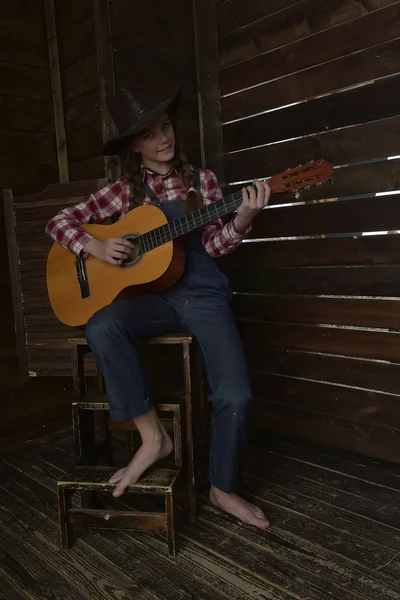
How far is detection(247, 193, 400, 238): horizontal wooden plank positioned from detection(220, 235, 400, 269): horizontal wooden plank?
0.04 metres

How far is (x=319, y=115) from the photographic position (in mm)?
2375

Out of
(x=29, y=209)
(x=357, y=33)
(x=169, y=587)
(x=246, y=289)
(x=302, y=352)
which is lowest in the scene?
(x=169, y=587)

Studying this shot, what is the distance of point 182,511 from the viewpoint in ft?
6.77

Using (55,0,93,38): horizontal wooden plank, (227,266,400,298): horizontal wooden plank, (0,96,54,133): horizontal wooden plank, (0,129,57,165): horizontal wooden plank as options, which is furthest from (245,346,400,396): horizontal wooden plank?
(55,0,93,38): horizontal wooden plank

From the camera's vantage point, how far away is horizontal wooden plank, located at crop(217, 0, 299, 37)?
2.46 metres

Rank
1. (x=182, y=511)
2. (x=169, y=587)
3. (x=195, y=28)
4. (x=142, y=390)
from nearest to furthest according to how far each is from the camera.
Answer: (x=169, y=587), (x=142, y=390), (x=182, y=511), (x=195, y=28)

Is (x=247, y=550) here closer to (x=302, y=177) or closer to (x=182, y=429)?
(x=182, y=429)

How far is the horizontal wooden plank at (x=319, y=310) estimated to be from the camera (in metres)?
2.29

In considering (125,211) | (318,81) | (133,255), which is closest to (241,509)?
(133,255)

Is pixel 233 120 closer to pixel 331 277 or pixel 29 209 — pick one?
pixel 331 277

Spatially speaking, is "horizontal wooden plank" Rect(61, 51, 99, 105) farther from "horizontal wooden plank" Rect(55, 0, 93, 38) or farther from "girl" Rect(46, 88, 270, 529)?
"girl" Rect(46, 88, 270, 529)

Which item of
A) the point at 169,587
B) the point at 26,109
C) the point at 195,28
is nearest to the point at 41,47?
the point at 26,109

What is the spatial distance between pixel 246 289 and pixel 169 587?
1534 millimetres

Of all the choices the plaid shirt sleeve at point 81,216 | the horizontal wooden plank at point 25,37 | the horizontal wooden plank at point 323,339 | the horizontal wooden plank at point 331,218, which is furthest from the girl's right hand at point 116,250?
the horizontal wooden plank at point 25,37
